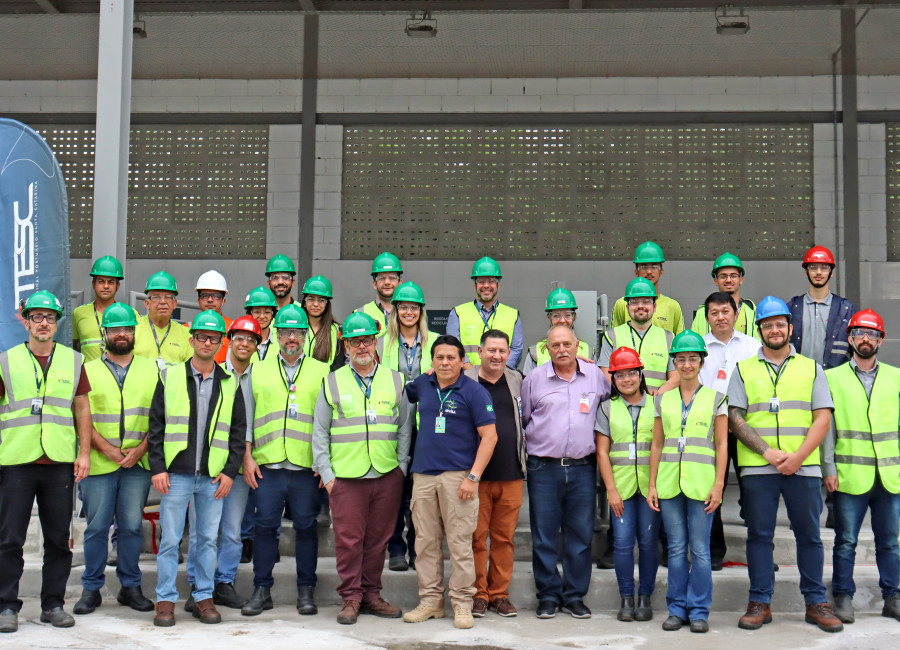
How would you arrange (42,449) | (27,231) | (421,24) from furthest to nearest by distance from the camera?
1. (421,24)
2. (27,231)
3. (42,449)

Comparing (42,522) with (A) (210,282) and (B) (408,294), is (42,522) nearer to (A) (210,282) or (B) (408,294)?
(A) (210,282)

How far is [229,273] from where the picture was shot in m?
10.9

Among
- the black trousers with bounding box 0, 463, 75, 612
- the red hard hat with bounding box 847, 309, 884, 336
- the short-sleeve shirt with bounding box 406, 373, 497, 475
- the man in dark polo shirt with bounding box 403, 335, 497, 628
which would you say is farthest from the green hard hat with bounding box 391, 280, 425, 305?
the red hard hat with bounding box 847, 309, 884, 336

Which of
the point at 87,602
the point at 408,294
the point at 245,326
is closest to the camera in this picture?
the point at 87,602

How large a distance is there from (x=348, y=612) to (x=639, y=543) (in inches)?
72.1

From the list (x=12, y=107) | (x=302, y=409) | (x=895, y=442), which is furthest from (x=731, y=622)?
(x=12, y=107)

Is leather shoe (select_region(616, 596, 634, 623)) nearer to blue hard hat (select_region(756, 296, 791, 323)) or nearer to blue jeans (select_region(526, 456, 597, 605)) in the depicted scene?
blue jeans (select_region(526, 456, 597, 605))

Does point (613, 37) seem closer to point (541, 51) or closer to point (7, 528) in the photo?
point (541, 51)

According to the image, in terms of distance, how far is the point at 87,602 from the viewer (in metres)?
5.46

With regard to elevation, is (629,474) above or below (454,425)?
below

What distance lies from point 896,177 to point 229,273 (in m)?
7.89

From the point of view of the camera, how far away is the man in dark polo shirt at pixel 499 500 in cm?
563

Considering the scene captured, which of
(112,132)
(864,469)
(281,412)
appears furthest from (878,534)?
(112,132)

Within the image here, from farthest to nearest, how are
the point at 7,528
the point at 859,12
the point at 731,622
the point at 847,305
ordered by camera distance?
1. the point at 859,12
2. the point at 847,305
3. the point at 731,622
4. the point at 7,528
